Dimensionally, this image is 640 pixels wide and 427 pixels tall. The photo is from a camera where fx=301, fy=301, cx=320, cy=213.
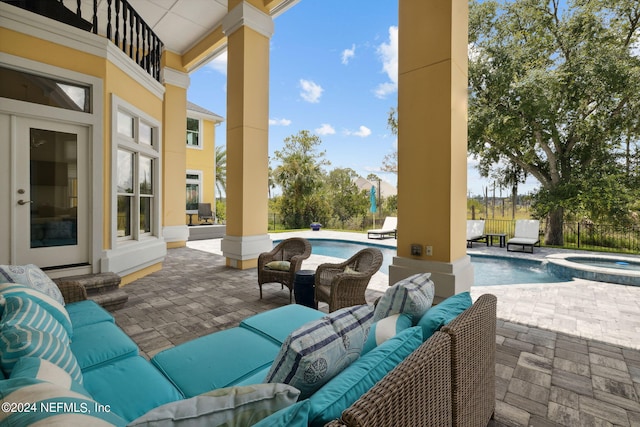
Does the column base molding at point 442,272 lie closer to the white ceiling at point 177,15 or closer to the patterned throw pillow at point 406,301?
the patterned throw pillow at point 406,301

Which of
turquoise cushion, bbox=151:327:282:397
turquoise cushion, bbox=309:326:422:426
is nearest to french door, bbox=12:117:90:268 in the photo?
turquoise cushion, bbox=151:327:282:397

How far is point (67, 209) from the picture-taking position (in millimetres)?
3910

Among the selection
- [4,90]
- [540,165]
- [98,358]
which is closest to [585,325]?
[98,358]

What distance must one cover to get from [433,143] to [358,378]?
3167 mm

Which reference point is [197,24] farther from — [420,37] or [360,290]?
[360,290]

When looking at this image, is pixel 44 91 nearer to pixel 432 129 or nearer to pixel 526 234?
pixel 432 129

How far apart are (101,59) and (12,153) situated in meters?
1.63

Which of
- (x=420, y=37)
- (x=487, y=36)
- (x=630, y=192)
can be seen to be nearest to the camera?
(x=420, y=37)

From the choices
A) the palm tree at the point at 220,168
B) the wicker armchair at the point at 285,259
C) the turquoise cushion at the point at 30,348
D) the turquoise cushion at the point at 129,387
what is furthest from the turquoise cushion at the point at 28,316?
the palm tree at the point at 220,168

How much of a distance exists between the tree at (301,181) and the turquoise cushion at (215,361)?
13.9m

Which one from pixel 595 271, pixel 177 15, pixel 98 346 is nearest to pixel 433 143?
pixel 98 346

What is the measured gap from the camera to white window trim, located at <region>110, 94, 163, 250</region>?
426cm

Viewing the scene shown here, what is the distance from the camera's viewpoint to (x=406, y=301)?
5.16 ft

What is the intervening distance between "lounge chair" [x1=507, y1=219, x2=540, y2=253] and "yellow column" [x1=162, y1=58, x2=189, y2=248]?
917 centimetres
